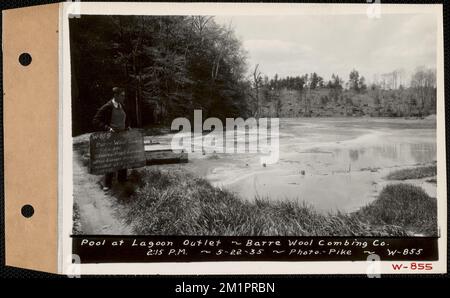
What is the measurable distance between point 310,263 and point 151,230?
0.68 metres

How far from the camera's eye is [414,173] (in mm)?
1750

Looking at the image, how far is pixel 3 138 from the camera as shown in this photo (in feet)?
5.79

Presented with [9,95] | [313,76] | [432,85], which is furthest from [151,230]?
[432,85]

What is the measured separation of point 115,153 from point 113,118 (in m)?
0.15

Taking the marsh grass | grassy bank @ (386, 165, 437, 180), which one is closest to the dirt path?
the marsh grass

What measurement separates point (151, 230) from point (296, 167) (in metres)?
0.67

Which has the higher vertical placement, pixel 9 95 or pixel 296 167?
pixel 9 95

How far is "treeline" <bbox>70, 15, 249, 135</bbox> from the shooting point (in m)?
1.74

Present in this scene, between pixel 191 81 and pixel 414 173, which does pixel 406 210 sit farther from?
pixel 191 81

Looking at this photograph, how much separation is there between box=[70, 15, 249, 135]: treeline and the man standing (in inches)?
1.0

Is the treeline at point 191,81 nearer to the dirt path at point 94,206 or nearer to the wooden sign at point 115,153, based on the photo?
the wooden sign at point 115,153

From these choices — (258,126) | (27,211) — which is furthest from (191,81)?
(27,211)

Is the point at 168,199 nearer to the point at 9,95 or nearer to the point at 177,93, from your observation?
the point at 177,93

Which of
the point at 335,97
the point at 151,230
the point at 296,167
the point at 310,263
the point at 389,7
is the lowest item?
the point at 310,263
